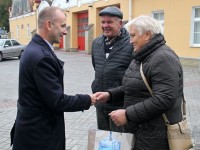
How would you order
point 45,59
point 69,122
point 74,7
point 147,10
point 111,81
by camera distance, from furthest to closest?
point 74,7, point 147,10, point 69,122, point 111,81, point 45,59

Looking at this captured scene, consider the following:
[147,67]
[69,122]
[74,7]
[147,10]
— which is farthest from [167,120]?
[74,7]

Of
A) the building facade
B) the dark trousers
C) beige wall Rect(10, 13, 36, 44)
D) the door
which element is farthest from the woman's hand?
beige wall Rect(10, 13, 36, 44)

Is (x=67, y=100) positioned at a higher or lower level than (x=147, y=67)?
lower

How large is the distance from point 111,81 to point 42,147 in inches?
44.7

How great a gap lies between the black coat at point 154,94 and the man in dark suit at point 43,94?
459 mm

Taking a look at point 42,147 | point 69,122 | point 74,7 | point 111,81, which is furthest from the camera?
point 74,7

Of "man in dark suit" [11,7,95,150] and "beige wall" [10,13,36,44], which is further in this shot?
"beige wall" [10,13,36,44]

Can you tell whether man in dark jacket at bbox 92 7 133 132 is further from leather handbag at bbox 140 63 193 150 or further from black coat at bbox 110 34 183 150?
leather handbag at bbox 140 63 193 150

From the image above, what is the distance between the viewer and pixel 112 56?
3488 millimetres

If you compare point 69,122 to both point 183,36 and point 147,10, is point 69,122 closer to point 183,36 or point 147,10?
point 183,36

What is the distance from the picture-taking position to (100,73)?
3566 mm

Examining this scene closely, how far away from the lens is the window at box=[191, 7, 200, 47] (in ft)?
47.9

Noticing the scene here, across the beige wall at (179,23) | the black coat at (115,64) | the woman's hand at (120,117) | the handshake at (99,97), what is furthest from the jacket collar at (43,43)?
the beige wall at (179,23)

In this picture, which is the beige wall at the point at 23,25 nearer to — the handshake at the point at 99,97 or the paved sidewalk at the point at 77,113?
the paved sidewalk at the point at 77,113
